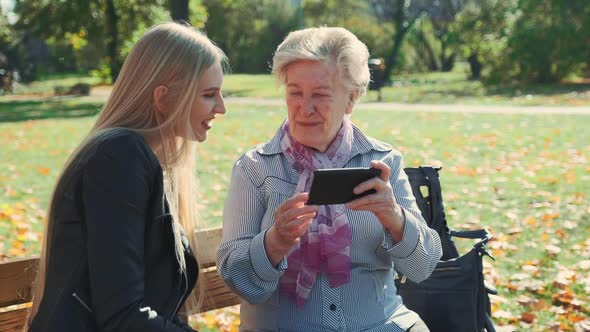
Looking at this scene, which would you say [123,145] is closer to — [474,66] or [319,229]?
[319,229]

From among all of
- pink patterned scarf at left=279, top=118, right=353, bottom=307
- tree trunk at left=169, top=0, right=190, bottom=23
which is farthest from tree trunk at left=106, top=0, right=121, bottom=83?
pink patterned scarf at left=279, top=118, right=353, bottom=307

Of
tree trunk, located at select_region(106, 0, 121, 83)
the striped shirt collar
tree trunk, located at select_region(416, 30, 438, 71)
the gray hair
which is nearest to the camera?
the gray hair

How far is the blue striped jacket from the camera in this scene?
116 inches

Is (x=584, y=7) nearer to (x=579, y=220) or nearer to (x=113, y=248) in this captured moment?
(x=579, y=220)

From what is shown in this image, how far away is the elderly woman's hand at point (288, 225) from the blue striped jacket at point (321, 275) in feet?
0.28

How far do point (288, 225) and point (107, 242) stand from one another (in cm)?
60

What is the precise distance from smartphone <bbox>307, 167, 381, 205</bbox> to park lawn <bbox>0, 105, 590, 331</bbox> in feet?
2.51

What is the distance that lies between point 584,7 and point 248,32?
86.6 feet

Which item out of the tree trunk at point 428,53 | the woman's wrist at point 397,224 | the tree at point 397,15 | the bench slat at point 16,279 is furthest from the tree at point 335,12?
the bench slat at point 16,279

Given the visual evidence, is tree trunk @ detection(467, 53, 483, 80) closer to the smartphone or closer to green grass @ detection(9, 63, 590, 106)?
green grass @ detection(9, 63, 590, 106)

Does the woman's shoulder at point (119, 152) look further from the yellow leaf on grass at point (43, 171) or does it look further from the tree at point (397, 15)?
the tree at point (397, 15)

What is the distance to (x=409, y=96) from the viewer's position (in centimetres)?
2659

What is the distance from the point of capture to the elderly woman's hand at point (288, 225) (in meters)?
2.69

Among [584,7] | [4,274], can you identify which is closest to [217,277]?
[4,274]
